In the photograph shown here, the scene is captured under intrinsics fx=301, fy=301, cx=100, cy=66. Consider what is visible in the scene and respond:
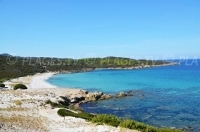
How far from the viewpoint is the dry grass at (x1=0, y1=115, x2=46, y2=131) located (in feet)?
91.9

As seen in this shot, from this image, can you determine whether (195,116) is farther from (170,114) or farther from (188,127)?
(188,127)

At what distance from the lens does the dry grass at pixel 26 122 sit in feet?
91.9

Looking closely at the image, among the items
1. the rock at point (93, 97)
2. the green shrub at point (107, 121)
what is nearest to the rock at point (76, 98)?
the rock at point (93, 97)

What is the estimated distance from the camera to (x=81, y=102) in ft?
189

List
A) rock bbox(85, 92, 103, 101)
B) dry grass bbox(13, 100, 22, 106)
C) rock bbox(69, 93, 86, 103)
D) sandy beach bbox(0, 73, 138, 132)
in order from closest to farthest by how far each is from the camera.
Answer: sandy beach bbox(0, 73, 138, 132), dry grass bbox(13, 100, 22, 106), rock bbox(69, 93, 86, 103), rock bbox(85, 92, 103, 101)

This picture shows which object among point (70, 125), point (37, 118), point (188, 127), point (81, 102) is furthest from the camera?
point (81, 102)

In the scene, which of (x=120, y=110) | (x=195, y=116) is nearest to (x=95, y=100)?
(x=120, y=110)

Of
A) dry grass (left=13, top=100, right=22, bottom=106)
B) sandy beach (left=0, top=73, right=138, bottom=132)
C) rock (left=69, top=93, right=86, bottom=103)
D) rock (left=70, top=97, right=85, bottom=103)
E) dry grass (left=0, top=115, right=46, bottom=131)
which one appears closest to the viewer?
sandy beach (left=0, top=73, right=138, bottom=132)

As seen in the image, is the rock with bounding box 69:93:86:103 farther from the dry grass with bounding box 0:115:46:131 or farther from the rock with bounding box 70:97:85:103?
the dry grass with bounding box 0:115:46:131

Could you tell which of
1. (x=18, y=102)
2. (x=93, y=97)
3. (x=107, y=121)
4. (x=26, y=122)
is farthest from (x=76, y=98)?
(x=107, y=121)

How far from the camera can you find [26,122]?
96.8 feet

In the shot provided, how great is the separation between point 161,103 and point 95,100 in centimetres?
1302

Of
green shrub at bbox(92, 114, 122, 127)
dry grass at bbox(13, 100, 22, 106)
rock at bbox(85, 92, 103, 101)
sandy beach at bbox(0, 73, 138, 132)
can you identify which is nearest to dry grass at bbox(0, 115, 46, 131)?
sandy beach at bbox(0, 73, 138, 132)

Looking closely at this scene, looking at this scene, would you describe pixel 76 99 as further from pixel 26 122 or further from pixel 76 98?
pixel 26 122
